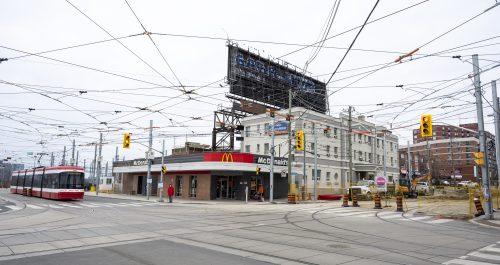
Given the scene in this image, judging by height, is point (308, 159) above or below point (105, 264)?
above

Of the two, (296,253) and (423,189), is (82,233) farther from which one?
(423,189)

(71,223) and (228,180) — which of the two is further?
(228,180)

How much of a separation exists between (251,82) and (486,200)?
3418 centimetres

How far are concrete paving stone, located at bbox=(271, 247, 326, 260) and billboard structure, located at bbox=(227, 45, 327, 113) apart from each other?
117 feet

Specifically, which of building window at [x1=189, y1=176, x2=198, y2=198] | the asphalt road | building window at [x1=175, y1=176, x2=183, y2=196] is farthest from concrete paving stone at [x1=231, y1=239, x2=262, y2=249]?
building window at [x1=175, y1=176, x2=183, y2=196]

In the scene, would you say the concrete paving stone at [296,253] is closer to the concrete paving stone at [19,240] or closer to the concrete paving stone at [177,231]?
the concrete paving stone at [177,231]

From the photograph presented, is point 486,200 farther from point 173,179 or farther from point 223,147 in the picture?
point 223,147

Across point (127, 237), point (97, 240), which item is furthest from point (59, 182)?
point (97, 240)

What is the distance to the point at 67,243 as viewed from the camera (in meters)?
10.6

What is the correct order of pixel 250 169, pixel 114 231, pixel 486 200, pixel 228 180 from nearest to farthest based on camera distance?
pixel 114 231, pixel 486 200, pixel 250 169, pixel 228 180

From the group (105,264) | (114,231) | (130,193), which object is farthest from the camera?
(130,193)

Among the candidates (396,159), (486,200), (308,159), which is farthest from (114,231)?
(396,159)

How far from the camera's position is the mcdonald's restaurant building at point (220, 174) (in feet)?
121

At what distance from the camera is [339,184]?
52750 millimetres
